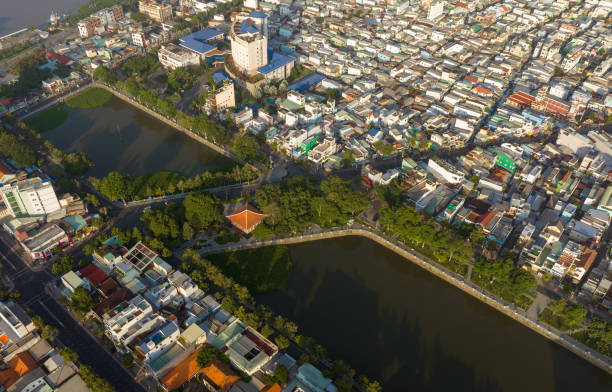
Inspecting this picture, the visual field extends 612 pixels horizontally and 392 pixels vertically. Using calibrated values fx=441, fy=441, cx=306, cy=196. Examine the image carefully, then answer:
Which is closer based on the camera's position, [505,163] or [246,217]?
[246,217]

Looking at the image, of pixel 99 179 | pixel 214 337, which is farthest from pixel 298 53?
pixel 214 337

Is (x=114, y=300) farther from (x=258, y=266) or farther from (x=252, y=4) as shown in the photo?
(x=252, y=4)

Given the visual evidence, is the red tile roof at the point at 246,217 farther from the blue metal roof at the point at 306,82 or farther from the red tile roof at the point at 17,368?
the blue metal roof at the point at 306,82

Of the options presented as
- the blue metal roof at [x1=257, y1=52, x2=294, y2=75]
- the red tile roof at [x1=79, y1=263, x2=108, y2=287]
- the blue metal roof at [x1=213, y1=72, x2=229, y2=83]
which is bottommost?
the red tile roof at [x1=79, y1=263, x2=108, y2=287]

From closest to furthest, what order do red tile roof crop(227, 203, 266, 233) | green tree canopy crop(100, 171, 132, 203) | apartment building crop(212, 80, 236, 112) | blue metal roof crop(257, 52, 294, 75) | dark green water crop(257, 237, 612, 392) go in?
dark green water crop(257, 237, 612, 392)
red tile roof crop(227, 203, 266, 233)
green tree canopy crop(100, 171, 132, 203)
apartment building crop(212, 80, 236, 112)
blue metal roof crop(257, 52, 294, 75)

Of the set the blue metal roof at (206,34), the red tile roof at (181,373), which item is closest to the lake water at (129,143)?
the blue metal roof at (206,34)

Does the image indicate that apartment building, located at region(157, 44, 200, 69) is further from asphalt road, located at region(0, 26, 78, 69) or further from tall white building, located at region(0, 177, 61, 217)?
tall white building, located at region(0, 177, 61, 217)

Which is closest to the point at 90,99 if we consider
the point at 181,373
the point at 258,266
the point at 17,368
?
the point at 258,266

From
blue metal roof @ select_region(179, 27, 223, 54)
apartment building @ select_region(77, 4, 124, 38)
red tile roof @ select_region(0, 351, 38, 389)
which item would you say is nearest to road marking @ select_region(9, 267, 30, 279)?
red tile roof @ select_region(0, 351, 38, 389)
